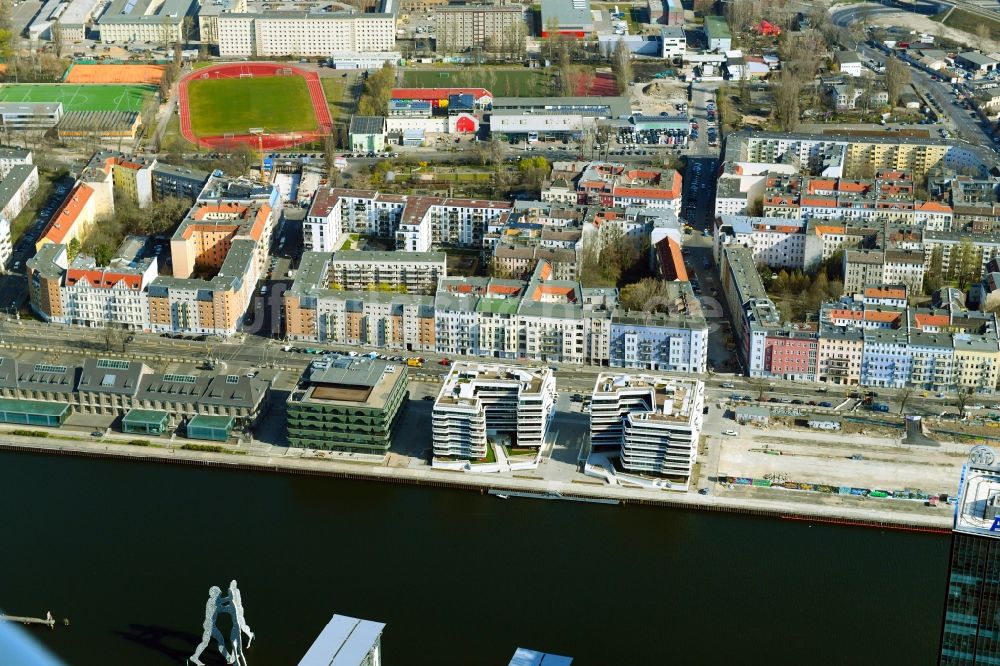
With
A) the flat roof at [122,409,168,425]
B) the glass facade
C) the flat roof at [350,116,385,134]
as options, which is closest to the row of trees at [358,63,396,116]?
the flat roof at [350,116,385,134]

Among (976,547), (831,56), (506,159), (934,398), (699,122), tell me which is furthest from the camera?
(831,56)

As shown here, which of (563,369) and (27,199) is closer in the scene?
(563,369)

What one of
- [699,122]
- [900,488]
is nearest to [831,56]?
[699,122]

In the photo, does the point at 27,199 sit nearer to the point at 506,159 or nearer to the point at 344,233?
the point at 344,233

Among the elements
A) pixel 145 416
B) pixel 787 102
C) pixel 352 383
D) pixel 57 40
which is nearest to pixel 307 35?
pixel 57 40

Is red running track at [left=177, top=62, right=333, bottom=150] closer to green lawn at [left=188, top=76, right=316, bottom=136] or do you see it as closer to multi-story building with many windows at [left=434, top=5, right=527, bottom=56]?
green lawn at [left=188, top=76, right=316, bottom=136]

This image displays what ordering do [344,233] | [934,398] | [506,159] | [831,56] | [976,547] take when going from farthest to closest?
[831,56]
[506,159]
[344,233]
[934,398]
[976,547]

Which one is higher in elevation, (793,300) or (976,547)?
(976,547)

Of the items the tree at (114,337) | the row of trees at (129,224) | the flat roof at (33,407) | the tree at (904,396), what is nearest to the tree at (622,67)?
the row of trees at (129,224)
